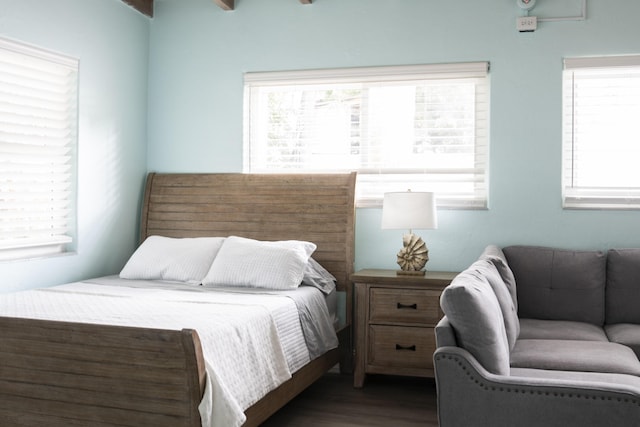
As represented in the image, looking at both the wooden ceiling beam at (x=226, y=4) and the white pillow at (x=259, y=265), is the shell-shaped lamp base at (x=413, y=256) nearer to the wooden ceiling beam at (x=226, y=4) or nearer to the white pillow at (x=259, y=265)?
the white pillow at (x=259, y=265)

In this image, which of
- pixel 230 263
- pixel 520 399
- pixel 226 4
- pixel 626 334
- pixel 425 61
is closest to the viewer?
pixel 520 399

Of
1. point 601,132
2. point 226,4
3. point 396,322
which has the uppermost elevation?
point 226,4

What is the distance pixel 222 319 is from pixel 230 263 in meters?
1.15

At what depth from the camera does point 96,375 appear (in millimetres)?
2527

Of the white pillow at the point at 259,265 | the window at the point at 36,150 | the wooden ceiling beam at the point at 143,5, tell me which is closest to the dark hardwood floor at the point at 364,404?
the white pillow at the point at 259,265

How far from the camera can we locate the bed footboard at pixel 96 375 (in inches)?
95.5

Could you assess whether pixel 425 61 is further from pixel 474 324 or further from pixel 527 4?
pixel 474 324

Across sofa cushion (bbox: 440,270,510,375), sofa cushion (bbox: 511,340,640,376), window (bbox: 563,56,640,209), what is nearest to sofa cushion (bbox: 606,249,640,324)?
window (bbox: 563,56,640,209)

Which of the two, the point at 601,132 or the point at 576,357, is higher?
the point at 601,132

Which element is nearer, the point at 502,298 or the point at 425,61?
the point at 502,298

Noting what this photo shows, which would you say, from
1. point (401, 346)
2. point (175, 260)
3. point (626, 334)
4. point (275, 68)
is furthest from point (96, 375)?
point (275, 68)

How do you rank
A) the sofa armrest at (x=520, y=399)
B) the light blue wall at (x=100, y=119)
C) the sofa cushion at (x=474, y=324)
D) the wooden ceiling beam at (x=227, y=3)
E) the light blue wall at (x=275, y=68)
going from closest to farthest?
the sofa armrest at (x=520, y=399), the sofa cushion at (x=474, y=324), the light blue wall at (x=100, y=119), the light blue wall at (x=275, y=68), the wooden ceiling beam at (x=227, y=3)

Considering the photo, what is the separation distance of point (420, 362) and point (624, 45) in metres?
2.29

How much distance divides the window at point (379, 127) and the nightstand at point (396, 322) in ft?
2.15
